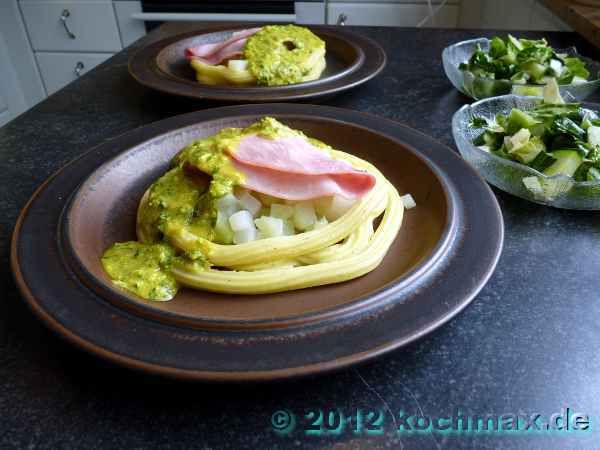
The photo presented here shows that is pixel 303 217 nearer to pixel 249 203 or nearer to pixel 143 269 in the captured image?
pixel 249 203

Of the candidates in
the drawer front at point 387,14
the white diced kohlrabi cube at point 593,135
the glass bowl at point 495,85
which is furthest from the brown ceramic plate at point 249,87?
the drawer front at point 387,14

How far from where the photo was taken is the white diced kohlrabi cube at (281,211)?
104 cm

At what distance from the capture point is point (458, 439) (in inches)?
27.6

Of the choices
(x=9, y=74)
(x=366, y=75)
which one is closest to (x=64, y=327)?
(x=366, y=75)

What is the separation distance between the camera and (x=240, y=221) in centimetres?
100

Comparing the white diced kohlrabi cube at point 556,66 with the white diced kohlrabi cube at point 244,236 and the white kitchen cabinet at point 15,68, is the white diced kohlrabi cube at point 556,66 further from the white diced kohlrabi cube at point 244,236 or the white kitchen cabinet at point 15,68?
the white kitchen cabinet at point 15,68

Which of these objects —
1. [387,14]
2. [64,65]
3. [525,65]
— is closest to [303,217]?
[525,65]

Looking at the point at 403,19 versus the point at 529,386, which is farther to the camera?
the point at 403,19

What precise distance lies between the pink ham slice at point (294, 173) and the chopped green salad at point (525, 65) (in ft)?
2.87

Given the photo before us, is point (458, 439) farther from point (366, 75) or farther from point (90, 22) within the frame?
point (90, 22)

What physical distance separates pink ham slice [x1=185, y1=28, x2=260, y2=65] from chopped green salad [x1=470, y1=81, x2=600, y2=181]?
999 mm

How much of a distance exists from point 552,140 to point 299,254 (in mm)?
702

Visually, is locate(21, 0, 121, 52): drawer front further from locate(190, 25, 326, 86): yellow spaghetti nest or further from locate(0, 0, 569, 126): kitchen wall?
locate(190, 25, 326, 86): yellow spaghetti nest

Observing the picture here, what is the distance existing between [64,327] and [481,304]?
2.28ft
